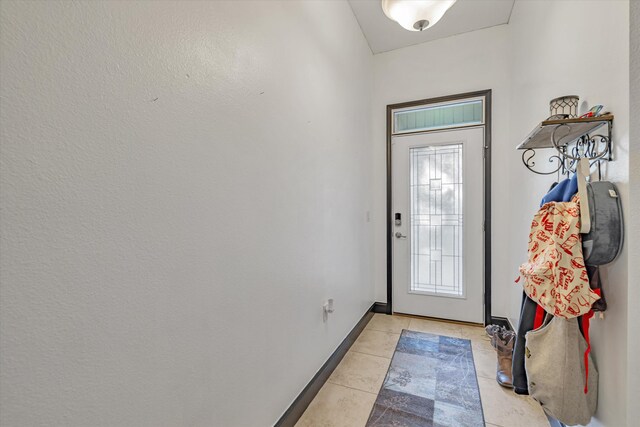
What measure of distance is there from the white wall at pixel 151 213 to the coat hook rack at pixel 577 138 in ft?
3.94

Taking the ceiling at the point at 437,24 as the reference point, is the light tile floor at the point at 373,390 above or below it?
below

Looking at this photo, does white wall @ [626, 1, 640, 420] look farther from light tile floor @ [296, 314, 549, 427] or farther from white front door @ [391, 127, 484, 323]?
white front door @ [391, 127, 484, 323]

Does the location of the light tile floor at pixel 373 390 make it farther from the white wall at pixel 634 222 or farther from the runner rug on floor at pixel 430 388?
the white wall at pixel 634 222

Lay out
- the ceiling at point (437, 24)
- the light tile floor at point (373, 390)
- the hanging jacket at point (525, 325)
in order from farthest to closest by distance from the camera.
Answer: the ceiling at point (437, 24), the light tile floor at point (373, 390), the hanging jacket at point (525, 325)

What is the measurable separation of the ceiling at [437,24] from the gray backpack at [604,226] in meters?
2.29

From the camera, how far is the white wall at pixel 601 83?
0.96 meters

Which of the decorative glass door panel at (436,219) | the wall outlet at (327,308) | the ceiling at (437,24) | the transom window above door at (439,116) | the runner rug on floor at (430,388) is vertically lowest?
the runner rug on floor at (430,388)

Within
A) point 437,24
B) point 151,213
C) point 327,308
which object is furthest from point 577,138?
point 437,24

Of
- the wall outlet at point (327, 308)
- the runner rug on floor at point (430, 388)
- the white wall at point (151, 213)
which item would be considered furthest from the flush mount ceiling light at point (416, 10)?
the runner rug on floor at point (430, 388)

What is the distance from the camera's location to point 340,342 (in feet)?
7.30

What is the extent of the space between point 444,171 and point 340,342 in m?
2.00

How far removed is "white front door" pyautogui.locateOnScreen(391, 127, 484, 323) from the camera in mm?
2840

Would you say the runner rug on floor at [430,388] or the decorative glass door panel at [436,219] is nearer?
the runner rug on floor at [430,388]

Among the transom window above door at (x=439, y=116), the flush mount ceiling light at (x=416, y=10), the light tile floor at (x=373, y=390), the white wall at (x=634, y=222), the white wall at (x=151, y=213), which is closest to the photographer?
the white wall at (x=151, y=213)
